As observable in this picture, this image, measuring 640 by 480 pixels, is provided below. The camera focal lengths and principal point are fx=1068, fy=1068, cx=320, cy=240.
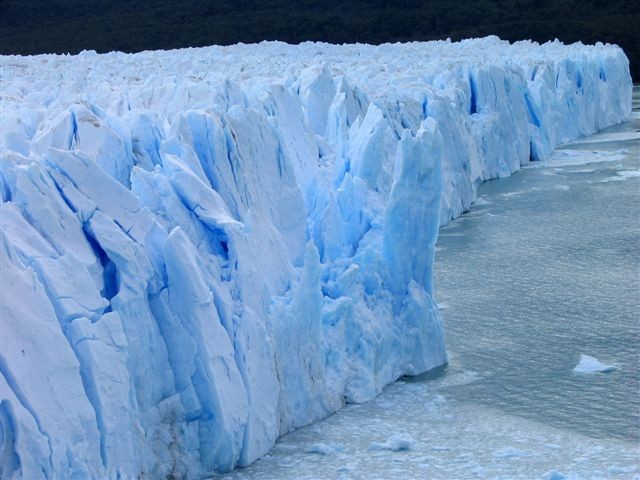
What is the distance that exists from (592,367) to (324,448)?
76.1 inches

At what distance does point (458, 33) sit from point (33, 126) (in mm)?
25470

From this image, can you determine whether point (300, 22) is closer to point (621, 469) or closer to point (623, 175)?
point (623, 175)

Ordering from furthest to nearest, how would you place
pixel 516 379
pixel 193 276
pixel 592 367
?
pixel 592 367 → pixel 516 379 → pixel 193 276

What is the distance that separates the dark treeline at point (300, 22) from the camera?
2792 cm

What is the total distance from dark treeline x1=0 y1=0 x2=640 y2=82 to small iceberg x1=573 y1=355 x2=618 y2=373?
22.6 meters

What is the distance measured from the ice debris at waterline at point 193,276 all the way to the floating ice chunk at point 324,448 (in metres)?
0.21

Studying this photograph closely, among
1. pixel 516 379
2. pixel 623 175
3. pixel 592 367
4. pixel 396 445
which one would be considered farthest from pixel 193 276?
pixel 623 175

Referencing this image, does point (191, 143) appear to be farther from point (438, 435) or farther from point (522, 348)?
point (522, 348)

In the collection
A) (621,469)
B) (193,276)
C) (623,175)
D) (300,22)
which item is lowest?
(621,469)

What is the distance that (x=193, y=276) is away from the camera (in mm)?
4445

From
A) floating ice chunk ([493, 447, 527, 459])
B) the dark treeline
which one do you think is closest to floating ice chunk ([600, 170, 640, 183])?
floating ice chunk ([493, 447, 527, 459])

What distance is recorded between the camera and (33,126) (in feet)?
19.0

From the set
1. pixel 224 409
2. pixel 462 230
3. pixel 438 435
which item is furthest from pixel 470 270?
pixel 224 409

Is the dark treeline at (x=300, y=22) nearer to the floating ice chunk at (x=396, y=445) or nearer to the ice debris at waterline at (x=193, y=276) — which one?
the ice debris at waterline at (x=193, y=276)
